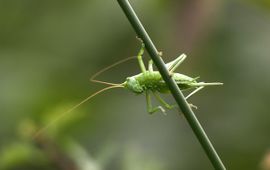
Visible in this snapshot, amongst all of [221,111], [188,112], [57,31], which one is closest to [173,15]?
[221,111]

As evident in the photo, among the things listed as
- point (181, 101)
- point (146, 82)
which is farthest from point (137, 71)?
point (181, 101)

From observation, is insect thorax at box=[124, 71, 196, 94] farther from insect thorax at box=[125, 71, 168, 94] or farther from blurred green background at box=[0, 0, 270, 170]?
blurred green background at box=[0, 0, 270, 170]

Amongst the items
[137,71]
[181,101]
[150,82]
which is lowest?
[181,101]

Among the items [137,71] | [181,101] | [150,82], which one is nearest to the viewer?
[181,101]

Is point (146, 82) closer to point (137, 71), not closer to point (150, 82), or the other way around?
point (150, 82)

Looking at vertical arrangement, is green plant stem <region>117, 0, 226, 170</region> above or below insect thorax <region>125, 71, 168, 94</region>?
below

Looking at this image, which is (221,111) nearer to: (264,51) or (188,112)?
(264,51)

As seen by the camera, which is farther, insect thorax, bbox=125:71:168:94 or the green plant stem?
insect thorax, bbox=125:71:168:94

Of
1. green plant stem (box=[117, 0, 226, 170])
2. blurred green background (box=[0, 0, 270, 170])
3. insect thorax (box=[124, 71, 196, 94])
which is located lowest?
green plant stem (box=[117, 0, 226, 170])

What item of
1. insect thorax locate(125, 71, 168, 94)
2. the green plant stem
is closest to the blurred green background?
insect thorax locate(125, 71, 168, 94)
